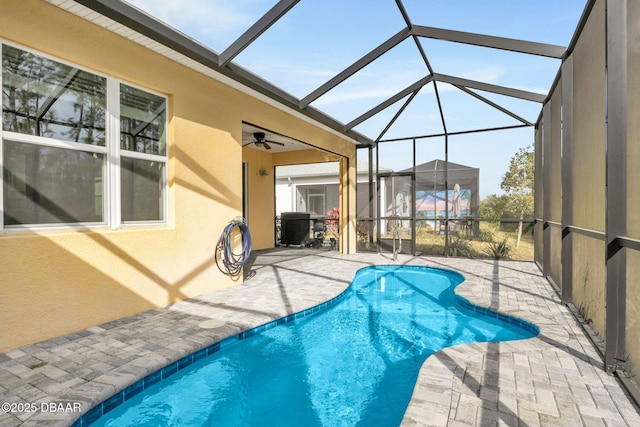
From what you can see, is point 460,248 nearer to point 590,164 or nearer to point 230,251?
point 590,164

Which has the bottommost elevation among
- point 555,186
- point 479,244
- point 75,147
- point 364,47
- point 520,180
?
point 479,244

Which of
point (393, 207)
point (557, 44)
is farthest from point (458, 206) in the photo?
point (557, 44)

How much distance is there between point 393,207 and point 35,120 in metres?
7.50

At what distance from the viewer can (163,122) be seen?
4.14 m

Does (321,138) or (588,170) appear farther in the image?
(321,138)

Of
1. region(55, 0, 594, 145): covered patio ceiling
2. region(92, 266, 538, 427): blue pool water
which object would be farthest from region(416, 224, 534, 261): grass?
region(92, 266, 538, 427): blue pool water


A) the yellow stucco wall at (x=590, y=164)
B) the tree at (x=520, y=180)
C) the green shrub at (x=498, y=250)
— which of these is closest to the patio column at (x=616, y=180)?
the yellow stucco wall at (x=590, y=164)

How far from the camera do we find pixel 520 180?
822cm

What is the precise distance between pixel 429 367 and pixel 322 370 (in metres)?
0.97

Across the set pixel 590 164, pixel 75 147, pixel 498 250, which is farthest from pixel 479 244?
pixel 75 147

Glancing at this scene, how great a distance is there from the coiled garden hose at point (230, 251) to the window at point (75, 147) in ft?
3.09

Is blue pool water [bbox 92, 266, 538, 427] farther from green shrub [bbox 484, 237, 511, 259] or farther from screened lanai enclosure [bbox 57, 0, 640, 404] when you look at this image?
green shrub [bbox 484, 237, 511, 259]

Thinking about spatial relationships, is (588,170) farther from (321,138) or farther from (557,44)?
(321,138)

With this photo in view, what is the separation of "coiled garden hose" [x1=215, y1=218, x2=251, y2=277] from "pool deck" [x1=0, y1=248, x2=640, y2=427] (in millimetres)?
581
